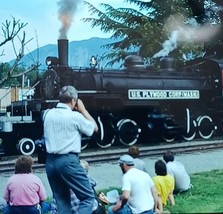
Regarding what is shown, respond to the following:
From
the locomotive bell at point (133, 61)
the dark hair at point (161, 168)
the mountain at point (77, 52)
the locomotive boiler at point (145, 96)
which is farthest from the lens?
the locomotive bell at point (133, 61)

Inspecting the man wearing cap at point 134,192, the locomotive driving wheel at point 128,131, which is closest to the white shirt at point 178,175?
the man wearing cap at point 134,192

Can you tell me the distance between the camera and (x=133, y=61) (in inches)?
392

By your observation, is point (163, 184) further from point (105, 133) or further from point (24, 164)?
point (105, 133)

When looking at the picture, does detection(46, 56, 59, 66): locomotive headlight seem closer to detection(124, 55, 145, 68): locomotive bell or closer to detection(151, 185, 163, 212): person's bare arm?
detection(124, 55, 145, 68): locomotive bell

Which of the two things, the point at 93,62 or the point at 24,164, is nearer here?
the point at 24,164

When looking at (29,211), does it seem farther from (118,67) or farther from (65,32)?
(118,67)

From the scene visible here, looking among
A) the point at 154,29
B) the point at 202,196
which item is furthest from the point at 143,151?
the point at 202,196

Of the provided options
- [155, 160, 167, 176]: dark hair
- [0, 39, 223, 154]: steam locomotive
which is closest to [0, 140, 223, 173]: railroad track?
[0, 39, 223, 154]: steam locomotive

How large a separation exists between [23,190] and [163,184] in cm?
168

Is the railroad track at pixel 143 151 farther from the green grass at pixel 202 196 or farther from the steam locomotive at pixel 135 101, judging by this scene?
the green grass at pixel 202 196

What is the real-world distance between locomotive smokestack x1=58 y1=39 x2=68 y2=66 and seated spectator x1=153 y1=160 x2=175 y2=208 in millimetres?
2803

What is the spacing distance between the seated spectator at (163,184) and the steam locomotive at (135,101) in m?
3.11

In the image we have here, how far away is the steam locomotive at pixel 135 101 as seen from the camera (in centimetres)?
830

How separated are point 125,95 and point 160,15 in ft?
5.73
